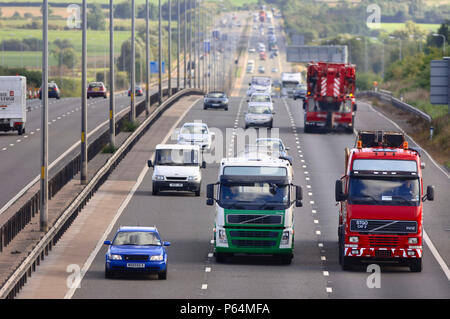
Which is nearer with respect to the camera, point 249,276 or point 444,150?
point 249,276

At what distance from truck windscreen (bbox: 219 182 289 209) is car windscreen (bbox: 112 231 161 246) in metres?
2.97

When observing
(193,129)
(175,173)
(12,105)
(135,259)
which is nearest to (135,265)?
(135,259)

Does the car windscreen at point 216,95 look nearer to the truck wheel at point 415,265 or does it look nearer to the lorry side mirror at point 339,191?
the truck wheel at point 415,265

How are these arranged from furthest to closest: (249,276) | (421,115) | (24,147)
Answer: (421,115) → (24,147) → (249,276)

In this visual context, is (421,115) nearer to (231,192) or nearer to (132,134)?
(132,134)

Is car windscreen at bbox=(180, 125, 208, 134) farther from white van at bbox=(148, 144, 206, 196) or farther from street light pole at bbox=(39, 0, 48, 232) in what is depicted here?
street light pole at bbox=(39, 0, 48, 232)

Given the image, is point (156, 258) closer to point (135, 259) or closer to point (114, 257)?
point (135, 259)

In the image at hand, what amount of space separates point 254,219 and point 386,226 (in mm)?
3988

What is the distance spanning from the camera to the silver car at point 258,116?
2965 inches

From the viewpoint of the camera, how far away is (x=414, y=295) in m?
30.5

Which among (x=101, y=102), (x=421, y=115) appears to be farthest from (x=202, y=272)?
(x=101, y=102)

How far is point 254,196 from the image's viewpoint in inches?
1375

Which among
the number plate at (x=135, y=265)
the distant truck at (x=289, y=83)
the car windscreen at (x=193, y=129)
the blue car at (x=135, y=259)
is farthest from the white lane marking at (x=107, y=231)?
the distant truck at (x=289, y=83)

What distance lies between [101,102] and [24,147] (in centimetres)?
4013
